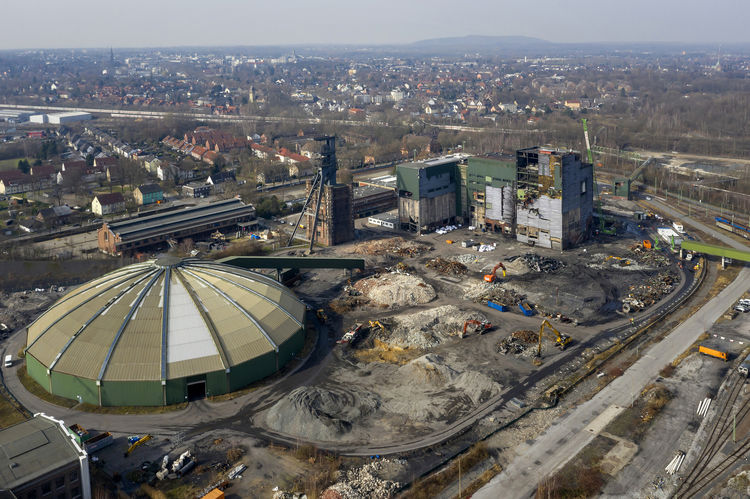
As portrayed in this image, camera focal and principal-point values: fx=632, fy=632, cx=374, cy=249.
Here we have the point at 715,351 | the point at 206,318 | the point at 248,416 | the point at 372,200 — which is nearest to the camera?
the point at 248,416

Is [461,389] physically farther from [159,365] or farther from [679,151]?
[679,151]

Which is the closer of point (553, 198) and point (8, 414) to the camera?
point (8, 414)

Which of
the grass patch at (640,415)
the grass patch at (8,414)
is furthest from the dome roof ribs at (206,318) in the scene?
the grass patch at (640,415)

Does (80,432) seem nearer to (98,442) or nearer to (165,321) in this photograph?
(98,442)

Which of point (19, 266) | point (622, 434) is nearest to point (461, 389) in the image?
point (622, 434)

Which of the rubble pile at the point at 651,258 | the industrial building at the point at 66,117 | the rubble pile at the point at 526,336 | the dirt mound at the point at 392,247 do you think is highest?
the industrial building at the point at 66,117

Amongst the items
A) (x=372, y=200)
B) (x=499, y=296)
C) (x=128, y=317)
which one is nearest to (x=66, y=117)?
(x=372, y=200)

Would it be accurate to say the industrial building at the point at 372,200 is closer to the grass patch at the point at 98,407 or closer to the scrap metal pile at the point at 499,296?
the scrap metal pile at the point at 499,296

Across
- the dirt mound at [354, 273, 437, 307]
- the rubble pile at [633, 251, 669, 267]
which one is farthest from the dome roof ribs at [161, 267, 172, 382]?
the rubble pile at [633, 251, 669, 267]
